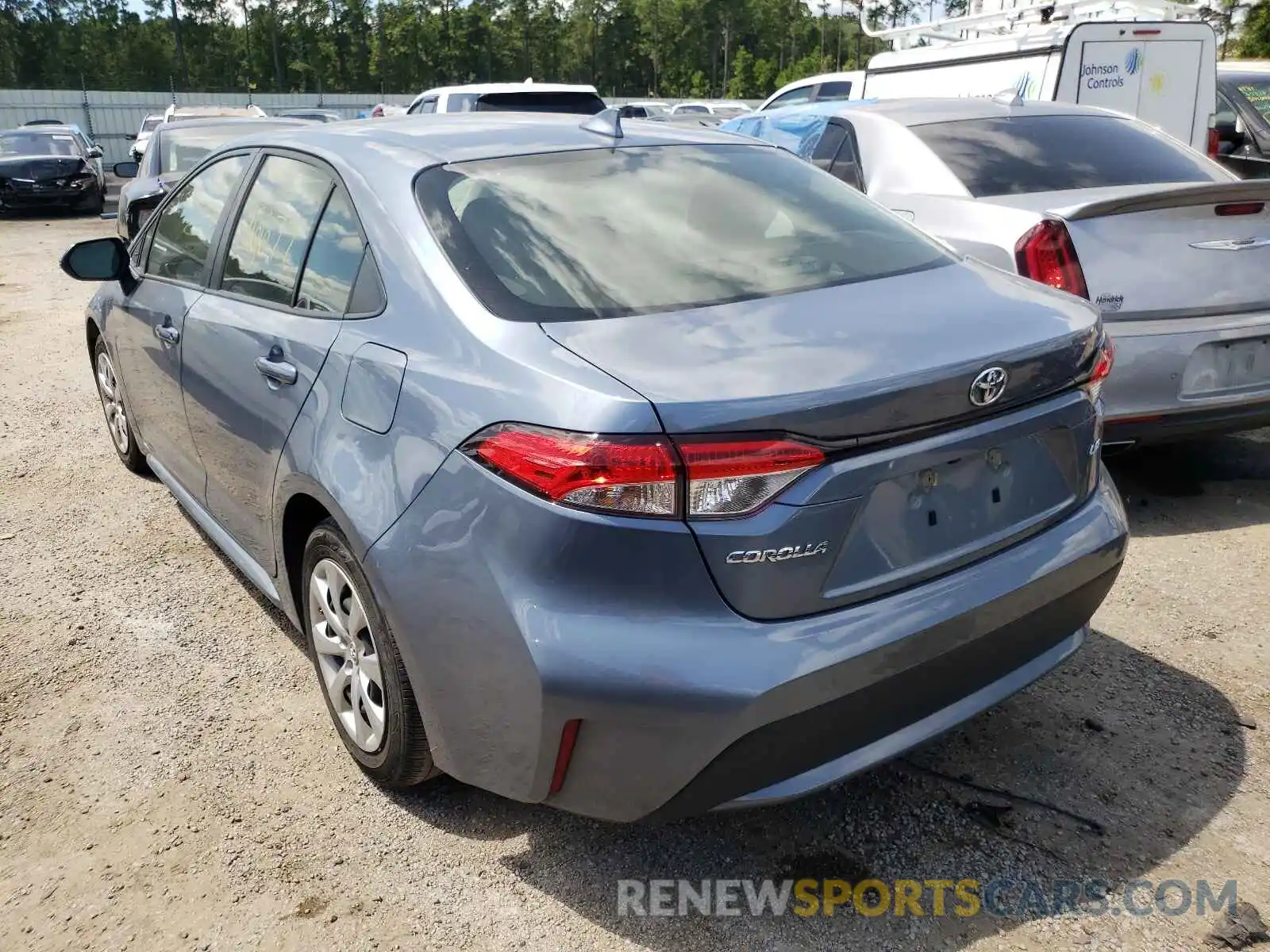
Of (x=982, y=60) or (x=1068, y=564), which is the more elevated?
(x=982, y=60)

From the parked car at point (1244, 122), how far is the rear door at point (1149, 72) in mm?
858

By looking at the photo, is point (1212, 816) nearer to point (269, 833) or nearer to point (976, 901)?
point (976, 901)

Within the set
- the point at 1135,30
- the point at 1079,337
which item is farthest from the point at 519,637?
the point at 1135,30

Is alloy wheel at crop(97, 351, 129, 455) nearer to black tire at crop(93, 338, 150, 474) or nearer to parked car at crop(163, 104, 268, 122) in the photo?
→ black tire at crop(93, 338, 150, 474)

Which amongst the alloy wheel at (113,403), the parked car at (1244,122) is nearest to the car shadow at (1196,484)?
the alloy wheel at (113,403)

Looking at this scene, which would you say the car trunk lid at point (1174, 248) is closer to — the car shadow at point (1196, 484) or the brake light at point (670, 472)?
the car shadow at point (1196, 484)

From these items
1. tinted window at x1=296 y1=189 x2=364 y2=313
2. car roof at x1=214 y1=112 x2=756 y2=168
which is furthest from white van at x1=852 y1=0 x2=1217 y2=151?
tinted window at x1=296 y1=189 x2=364 y2=313

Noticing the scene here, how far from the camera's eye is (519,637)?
6.86 ft

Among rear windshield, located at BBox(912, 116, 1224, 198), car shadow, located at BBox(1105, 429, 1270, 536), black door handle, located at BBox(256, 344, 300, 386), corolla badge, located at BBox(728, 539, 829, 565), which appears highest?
rear windshield, located at BBox(912, 116, 1224, 198)

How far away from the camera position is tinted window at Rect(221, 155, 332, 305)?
3041 mm

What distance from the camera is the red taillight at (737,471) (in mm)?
1984

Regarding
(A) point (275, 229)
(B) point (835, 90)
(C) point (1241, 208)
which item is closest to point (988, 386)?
(A) point (275, 229)

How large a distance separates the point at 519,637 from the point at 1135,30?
8.82 metres

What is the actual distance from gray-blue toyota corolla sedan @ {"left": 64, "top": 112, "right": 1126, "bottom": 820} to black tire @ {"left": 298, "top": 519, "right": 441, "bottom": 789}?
1cm
